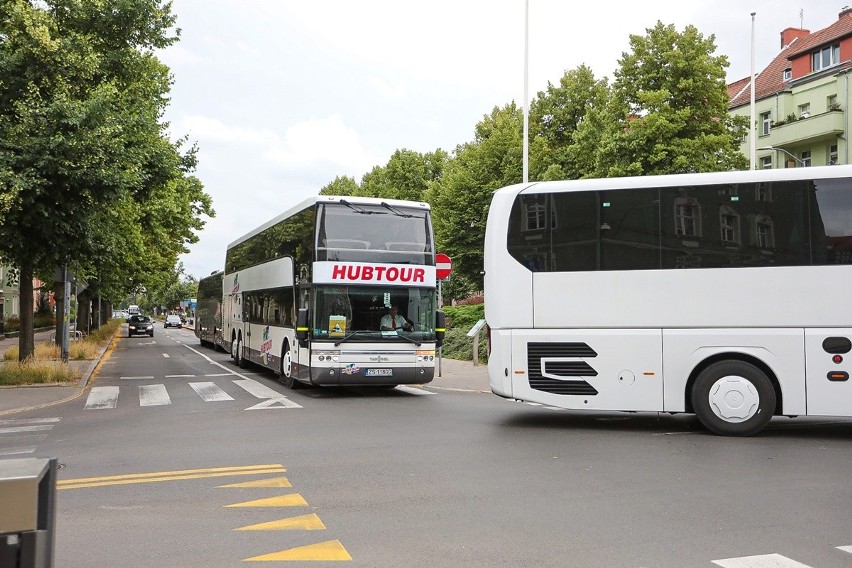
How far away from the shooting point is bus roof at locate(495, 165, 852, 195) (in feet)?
34.4

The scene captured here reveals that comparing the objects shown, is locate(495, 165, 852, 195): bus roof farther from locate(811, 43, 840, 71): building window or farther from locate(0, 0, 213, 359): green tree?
locate(811, 43, 840, 71): building window

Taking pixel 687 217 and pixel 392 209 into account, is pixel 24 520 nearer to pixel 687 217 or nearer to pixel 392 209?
pixel 687 217

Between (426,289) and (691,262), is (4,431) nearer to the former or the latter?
(426,289)

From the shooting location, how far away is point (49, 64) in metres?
17.0

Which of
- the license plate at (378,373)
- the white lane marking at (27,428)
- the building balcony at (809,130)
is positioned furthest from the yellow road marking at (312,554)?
the building balcony at (809,130)

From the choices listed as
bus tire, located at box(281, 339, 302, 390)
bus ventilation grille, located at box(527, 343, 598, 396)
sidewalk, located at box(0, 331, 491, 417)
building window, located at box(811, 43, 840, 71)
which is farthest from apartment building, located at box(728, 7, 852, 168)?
bus ventilation grille, located at box(527, 343, 598, 396)

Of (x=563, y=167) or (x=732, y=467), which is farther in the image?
(x=563, y=167)

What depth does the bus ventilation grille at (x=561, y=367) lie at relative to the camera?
10961mm

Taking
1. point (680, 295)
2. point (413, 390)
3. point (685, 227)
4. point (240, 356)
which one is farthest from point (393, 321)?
point (240, 356)

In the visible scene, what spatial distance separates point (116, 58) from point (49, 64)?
3.86m

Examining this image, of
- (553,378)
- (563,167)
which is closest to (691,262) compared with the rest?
(553,378)

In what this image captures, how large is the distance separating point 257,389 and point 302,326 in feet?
9.90

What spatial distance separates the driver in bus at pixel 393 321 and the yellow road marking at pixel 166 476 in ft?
24.8

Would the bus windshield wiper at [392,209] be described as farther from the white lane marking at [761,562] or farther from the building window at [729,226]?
the white lane marking at [761,562]
